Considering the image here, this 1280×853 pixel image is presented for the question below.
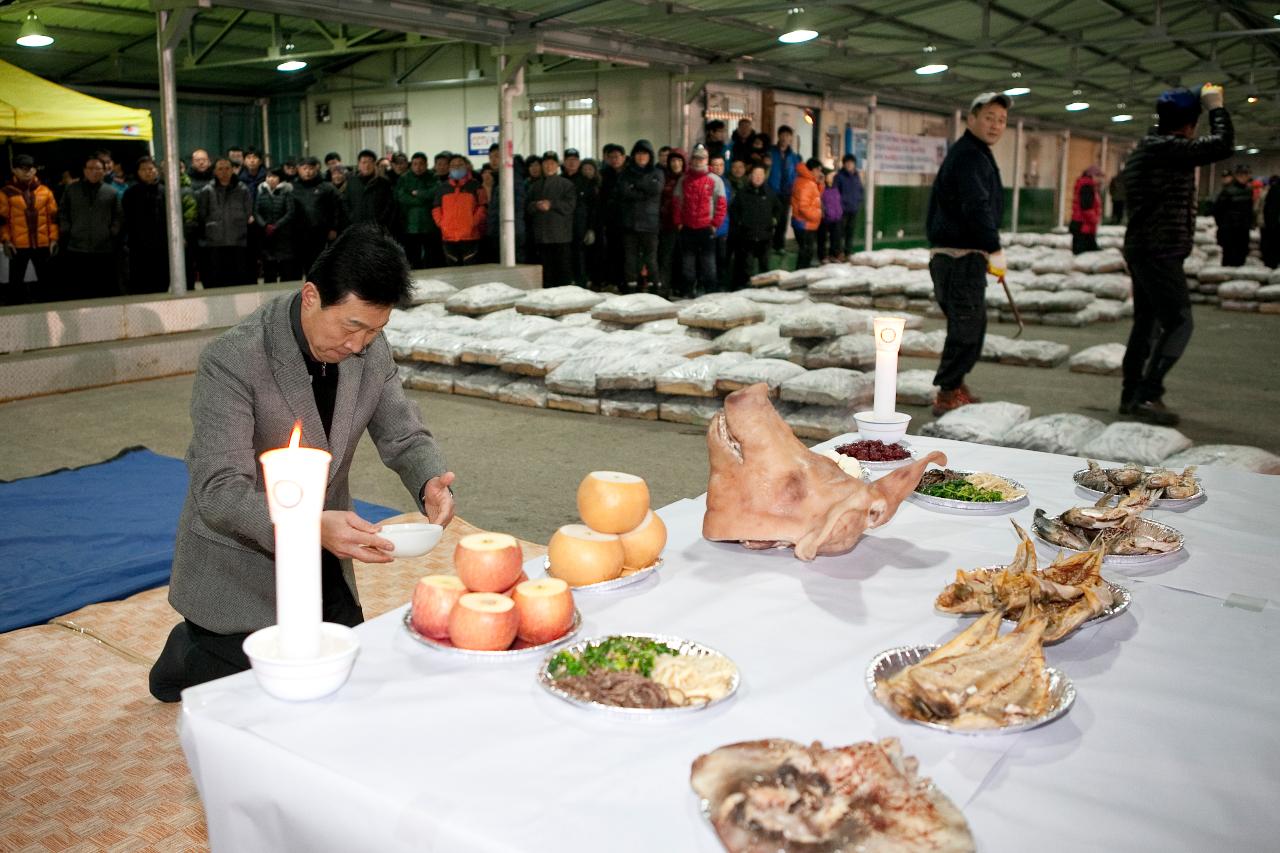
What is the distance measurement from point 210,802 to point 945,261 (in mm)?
5017

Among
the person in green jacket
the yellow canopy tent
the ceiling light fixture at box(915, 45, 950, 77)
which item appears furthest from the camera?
the ceiling light fixture at box(915, 45, 950, 77)

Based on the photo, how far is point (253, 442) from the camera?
83.1 inches

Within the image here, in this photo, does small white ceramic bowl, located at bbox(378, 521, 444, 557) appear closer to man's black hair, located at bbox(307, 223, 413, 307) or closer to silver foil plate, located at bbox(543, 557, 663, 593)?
silver foil plate, located at bbox(543, 557, 663, 593)

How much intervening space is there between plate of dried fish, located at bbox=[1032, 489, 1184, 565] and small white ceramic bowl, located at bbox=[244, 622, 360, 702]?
1148mm

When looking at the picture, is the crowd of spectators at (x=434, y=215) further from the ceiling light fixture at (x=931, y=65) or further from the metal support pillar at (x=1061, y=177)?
the metal support pillar at (x=1061, y=177)

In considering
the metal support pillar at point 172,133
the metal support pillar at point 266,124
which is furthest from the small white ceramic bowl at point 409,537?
the metal support pillar at point 266,124

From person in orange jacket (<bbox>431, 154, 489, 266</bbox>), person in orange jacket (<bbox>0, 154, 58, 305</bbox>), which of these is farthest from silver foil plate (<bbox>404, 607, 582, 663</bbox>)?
person in orange jacket (<bbox>431, 154, 489, 266</bbox>)

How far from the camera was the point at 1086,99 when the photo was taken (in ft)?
66.3

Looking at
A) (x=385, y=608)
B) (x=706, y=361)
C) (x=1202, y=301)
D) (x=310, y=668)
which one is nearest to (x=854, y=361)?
(x=706, y=361)

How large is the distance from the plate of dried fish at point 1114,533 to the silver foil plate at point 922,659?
0.51m

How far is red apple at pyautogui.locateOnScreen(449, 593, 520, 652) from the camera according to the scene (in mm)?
1269

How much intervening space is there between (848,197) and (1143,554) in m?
13.7

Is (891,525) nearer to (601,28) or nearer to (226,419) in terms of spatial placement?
(226,419)

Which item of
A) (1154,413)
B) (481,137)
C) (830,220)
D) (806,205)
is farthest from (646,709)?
(481,137)
